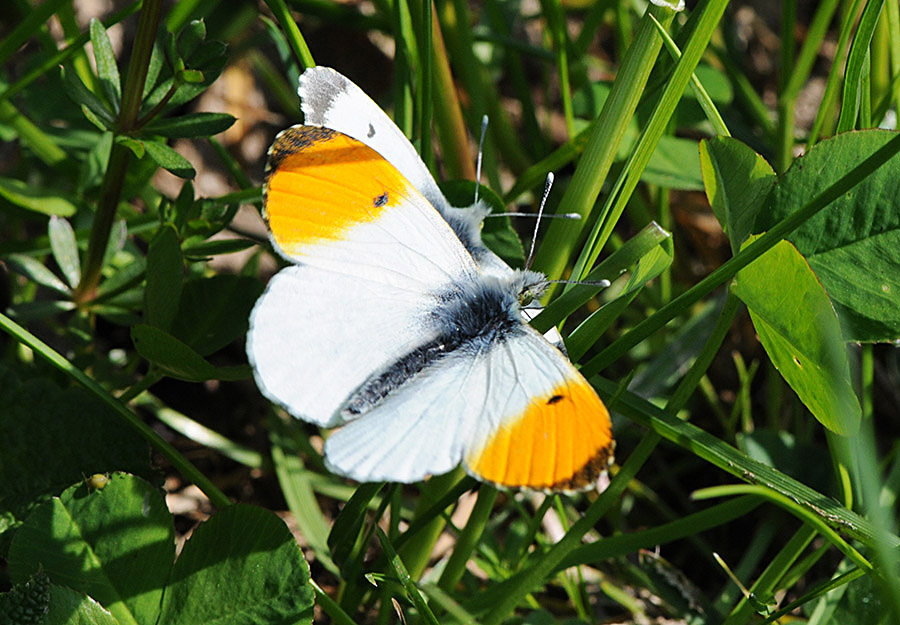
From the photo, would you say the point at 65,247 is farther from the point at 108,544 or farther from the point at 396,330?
the point at 396,330

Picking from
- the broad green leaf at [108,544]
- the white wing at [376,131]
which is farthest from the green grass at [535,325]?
the white wing at [376,131]

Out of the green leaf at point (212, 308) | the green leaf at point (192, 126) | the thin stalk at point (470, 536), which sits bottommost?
the thin stalk at point (470, 536)

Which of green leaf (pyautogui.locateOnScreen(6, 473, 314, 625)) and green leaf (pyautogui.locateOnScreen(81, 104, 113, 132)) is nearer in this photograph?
green leaf (pyautogui.locateOnScreen(6, 473, 314, 625))

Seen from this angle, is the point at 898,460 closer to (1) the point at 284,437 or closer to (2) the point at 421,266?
(2) the point at 421,266

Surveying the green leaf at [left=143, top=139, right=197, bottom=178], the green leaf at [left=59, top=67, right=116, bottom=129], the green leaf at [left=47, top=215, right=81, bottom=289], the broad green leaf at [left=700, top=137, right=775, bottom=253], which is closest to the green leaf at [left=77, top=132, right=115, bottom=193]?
the green leaf at [left=47, top=215, right=81, bottom=289]

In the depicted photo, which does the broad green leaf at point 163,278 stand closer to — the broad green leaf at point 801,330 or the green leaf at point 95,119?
the green leaf at point 95,119

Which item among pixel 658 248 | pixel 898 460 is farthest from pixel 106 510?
pixel 898 460

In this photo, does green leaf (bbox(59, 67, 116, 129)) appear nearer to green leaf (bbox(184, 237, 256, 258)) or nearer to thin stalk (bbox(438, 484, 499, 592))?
green leaf (bbox(184, 237, 256, 258))
